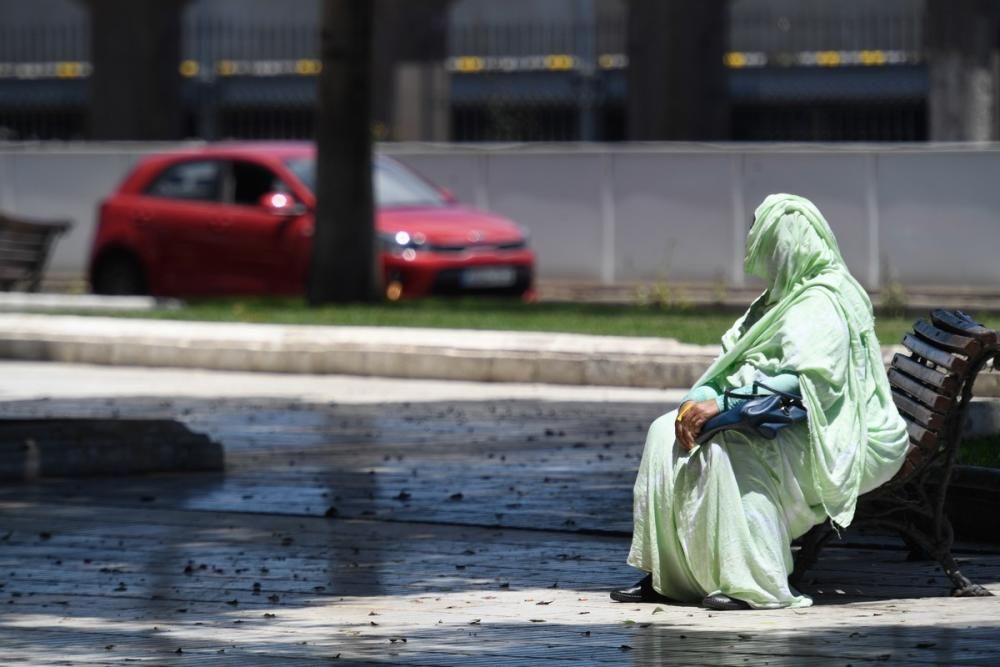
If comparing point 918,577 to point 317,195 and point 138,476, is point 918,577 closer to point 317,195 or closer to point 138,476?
point 138,476

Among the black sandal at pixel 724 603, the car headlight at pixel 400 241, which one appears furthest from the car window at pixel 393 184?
the black sandal at pixel 724 603

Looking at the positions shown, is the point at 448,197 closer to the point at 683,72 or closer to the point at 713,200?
the point at 713,200

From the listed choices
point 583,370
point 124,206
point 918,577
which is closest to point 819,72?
point 124,206

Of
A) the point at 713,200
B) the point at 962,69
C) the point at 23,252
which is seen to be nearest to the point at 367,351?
the point at 23,252

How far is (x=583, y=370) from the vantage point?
16.3 metres

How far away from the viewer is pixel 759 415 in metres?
7.34

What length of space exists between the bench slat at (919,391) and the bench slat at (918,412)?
0.02 meters

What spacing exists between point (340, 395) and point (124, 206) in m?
7.79

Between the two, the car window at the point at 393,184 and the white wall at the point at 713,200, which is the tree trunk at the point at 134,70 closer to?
the white wall at the point at 713,200

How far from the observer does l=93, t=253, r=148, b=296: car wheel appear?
23344 millimetres

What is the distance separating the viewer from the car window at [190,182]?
75.0 feet

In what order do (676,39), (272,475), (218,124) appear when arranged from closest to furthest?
(272,475), (676,39), (218,124)

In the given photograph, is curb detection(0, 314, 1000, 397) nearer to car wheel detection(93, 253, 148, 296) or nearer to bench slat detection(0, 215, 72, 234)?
bench slat detection(0, 215, 72, 234)

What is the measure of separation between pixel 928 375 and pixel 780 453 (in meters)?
0.70
